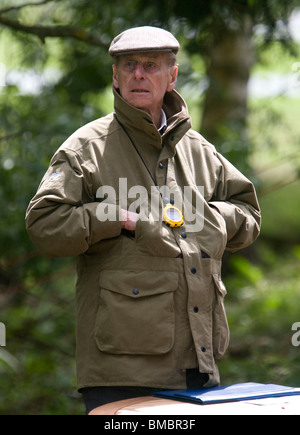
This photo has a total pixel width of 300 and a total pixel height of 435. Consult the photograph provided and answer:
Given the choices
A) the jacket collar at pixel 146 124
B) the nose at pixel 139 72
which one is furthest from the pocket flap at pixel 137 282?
the nose at pixel 139 72

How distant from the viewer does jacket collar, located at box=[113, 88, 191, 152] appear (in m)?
2.99

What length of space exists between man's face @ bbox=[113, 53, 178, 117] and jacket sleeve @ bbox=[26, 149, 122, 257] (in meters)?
0.40

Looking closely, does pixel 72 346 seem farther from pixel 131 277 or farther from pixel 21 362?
pixel 131 277

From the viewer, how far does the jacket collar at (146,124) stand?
118 inches

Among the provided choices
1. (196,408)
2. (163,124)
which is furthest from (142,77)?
(196,408)

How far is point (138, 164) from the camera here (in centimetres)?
301

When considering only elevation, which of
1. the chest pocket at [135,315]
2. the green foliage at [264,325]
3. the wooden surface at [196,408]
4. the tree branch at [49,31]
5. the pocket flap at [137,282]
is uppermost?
the tree branch at [49,31]

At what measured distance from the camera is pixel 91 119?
18.4 ft

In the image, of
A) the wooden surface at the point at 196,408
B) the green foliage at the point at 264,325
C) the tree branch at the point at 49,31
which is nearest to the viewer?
the wooden surface at the point at 196,408

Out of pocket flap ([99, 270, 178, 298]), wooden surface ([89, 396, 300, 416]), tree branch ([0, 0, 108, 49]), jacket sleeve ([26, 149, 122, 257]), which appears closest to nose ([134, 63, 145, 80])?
jacket sleeve ([26, 149, 122, 257])

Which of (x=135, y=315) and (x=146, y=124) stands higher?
(x=146, y=124)

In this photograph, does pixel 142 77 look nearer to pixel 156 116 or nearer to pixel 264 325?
pixel 156 116

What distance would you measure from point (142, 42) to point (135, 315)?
1.13 metres

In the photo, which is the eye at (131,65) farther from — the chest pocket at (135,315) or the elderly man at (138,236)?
the chest pocket at (135,315)
